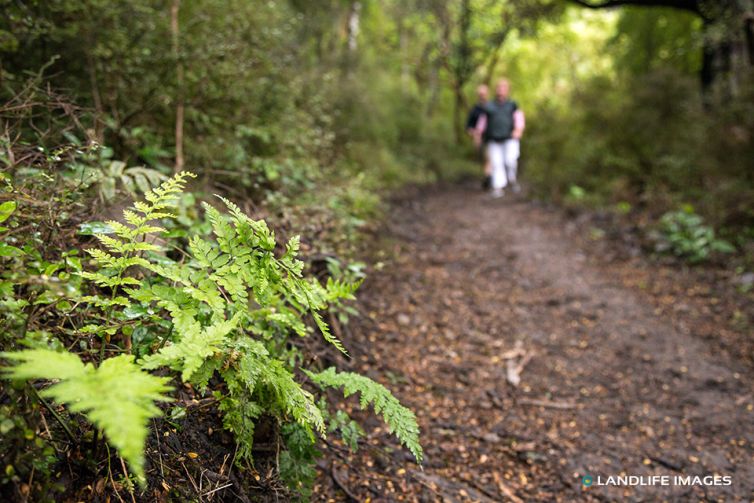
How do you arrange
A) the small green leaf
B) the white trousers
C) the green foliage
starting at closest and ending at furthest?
1. the small green leaf
2. the green foliage
3. the white trousers

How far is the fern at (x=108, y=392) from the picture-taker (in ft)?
3.80

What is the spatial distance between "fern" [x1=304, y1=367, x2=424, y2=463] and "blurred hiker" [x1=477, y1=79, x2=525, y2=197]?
8.43 m

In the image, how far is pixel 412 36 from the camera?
1683cm

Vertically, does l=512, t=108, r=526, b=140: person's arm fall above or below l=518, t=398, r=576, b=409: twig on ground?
above

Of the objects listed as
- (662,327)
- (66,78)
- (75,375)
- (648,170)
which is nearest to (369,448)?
(75,375)

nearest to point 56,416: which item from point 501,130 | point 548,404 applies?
point 548,404

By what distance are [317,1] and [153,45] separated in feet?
16.0

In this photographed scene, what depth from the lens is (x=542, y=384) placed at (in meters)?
4.01

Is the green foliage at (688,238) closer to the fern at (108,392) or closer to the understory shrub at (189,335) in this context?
the understory shrub at (189,335)

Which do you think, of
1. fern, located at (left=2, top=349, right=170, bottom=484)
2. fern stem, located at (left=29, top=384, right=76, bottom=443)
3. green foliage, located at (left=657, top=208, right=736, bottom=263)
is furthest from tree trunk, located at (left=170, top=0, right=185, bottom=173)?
green foliage, located at (left=657, top=208, right=736, bottom=263)

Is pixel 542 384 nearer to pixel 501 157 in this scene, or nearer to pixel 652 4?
pixel 501 157

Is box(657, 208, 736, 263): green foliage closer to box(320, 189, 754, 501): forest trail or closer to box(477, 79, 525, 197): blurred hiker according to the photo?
box(320, 189, 754, 501): forest trail

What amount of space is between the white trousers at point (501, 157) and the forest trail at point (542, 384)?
14.1ft

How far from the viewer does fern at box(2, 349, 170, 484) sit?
116 centimetres
